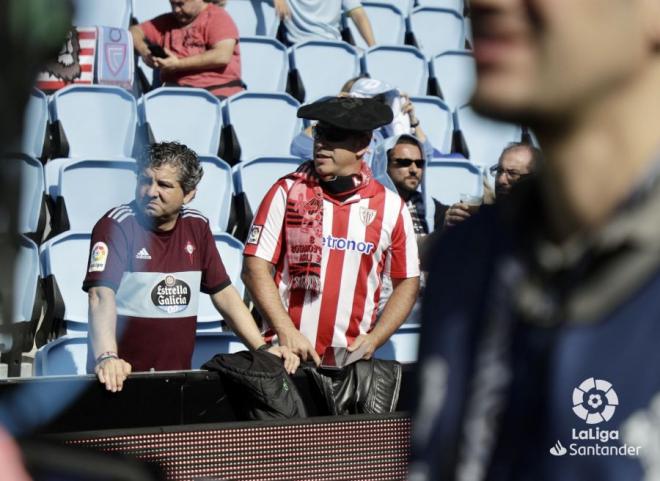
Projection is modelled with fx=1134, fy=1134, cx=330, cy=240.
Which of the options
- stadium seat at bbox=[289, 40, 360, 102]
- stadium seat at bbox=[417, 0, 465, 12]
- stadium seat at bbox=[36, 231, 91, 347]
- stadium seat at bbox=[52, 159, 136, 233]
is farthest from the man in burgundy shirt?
stadium seat at bbox=[417, 0, 465, 12]

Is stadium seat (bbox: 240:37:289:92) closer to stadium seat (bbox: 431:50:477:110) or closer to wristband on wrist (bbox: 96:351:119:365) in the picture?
stadium seat (bbox: 431:50:477:110)

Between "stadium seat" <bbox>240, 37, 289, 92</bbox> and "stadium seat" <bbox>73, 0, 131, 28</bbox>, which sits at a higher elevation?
"stadium seat" <bbox>240, 37, 289, 92</bbox>

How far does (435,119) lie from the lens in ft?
25.7

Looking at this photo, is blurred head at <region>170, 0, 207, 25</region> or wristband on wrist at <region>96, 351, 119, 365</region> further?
blurred head at <region>170, 0, 207, 25</region>

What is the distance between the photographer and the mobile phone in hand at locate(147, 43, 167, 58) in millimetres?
6977

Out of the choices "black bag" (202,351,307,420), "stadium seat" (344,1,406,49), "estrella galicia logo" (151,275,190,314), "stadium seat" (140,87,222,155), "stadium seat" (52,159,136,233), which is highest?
"stadium seat" (344,1,406,49)

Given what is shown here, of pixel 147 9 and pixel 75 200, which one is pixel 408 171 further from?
pixel 147 9

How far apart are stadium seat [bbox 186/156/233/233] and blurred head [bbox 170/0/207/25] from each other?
1053 mm

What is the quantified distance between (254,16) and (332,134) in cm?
397

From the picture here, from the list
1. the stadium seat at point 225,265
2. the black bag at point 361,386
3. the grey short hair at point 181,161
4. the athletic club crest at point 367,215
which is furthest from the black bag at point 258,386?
the stadium seat at point 225,265

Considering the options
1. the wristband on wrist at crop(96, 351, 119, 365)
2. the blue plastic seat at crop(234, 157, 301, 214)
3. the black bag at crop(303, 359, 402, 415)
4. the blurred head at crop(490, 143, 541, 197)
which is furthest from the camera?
the blue plastic seat at crop(234, 157, 301, 214)

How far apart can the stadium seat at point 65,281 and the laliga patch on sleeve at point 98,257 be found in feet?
→ 3.98

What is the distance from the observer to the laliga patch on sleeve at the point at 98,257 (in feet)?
12.7

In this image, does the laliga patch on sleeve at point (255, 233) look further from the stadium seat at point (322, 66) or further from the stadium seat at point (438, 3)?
the stadium seat at point (438, 3)
